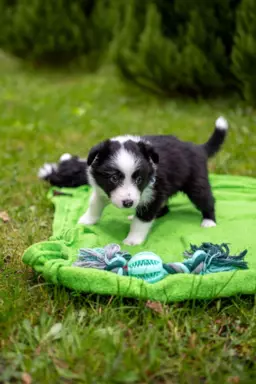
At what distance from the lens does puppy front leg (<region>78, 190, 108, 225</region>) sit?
11.5 ft

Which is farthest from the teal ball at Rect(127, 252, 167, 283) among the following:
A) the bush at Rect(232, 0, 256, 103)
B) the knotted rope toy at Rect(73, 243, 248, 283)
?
the bush at Rect(232, 0, 256, 103)

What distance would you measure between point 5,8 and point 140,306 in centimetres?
1049

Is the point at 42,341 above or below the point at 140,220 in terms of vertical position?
above

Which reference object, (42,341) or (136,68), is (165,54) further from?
(42,341)

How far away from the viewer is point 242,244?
10.4 ft

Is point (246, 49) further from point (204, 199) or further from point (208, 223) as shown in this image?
point (208, 223)

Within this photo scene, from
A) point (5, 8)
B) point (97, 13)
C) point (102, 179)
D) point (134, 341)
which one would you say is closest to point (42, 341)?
point (134, 341)

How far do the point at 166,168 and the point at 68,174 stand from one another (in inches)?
48.2

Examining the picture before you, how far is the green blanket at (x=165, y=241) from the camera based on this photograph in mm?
2480

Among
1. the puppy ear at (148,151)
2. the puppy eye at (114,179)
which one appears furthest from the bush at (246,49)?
the puppy eye at (114,179)

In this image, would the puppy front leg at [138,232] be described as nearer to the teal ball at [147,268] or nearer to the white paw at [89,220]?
the white paw at [89,220]

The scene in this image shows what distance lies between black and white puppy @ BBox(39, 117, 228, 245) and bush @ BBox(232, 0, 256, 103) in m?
3.03

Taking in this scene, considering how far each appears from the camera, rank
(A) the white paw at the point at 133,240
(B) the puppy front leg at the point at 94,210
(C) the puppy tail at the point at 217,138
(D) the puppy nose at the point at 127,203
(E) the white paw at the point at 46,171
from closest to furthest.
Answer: (D) the puppy nose at the point at 127,203 → (A) the white paw at the point at 133,240 → (B) the puppy front leg at the point at 94,210 → (C) the puppy tail at the point at 217,138 → (E) the white paw at the point at 46,171

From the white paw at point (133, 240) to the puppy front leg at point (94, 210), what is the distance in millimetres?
337
